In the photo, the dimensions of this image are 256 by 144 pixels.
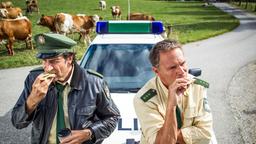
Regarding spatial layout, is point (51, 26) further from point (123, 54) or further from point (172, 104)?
point (172, 104)

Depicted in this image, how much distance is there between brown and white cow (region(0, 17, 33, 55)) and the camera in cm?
1712

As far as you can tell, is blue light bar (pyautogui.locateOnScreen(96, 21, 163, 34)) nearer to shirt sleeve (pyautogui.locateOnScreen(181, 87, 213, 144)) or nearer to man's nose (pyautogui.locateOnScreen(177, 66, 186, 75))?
shirt sleeve (pyautogui.locateOnScreen(181, 87, 213, 144))

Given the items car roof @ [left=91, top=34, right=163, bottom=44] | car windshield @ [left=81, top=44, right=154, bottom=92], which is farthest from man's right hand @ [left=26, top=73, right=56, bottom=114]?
car roof @ [left=91, top=34, right=163, bottom=44]

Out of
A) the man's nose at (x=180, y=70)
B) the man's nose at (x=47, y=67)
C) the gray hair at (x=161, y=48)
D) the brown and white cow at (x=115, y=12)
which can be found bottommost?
the brown and white cow at (x=115, y=12)

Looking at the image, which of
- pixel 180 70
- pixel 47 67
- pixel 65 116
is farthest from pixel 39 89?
pixel 180 70

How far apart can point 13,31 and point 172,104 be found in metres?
15.9

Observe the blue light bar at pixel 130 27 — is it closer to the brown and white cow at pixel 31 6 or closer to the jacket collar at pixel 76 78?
the jacket collar at pixel 76 78

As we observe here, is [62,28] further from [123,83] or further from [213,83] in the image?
[123,83]

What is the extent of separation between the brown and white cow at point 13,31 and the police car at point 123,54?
446 inches

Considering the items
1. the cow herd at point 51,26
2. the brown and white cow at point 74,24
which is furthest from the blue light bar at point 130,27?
the brown and white cow at point 74,24

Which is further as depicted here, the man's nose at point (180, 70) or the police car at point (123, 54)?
the police car at point (123, 54)

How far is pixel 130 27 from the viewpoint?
21.6 feet

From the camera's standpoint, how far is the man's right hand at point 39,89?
3.07 m

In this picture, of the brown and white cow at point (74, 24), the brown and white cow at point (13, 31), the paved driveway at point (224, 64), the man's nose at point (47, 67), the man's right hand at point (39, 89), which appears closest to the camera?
the man's right hand at point (39, 89)
